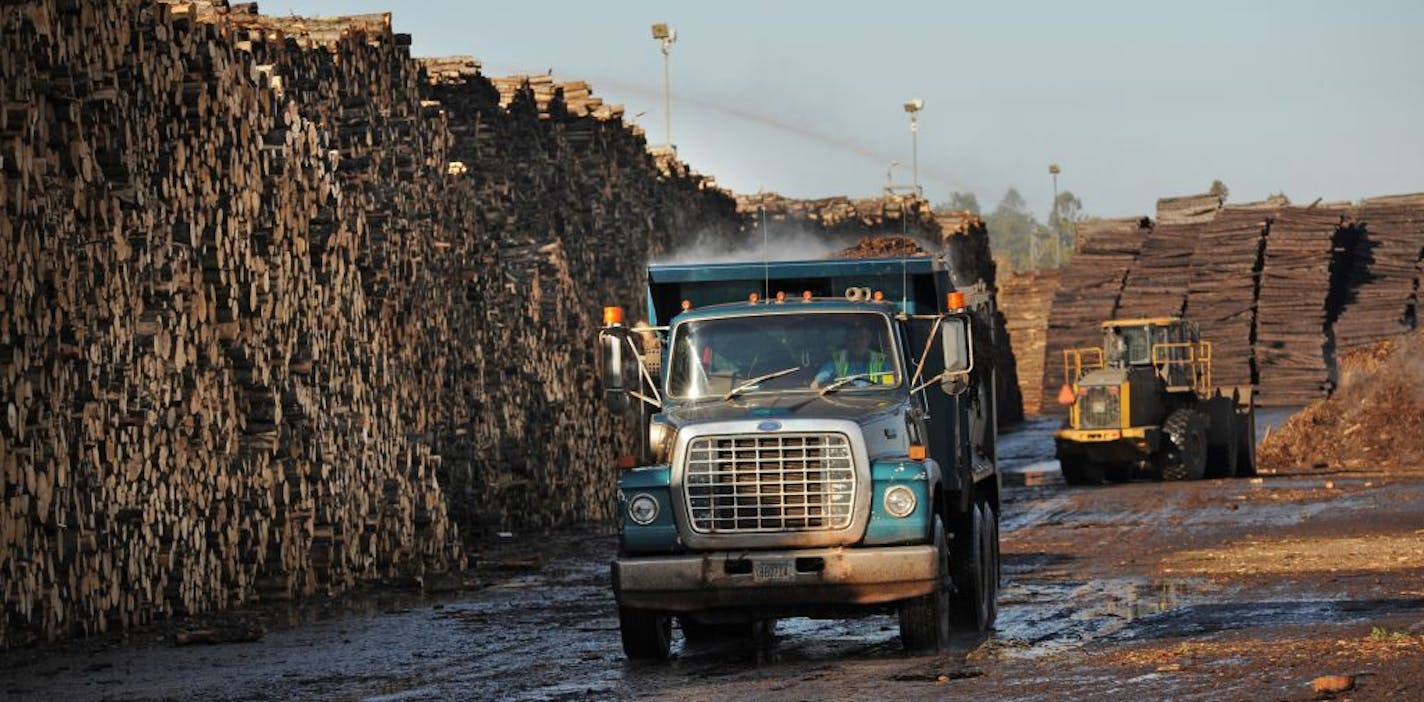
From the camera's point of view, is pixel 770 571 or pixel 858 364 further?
pixel 858 364

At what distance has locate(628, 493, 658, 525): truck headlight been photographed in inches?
559

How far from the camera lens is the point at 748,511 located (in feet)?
46.1

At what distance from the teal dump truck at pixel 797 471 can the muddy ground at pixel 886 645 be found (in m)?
0.46

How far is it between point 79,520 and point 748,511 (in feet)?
16.3

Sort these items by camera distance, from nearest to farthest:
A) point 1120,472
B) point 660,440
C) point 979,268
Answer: point 660,440, point 1120,472, point 979,268

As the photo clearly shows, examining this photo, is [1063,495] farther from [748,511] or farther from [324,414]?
[748,511]

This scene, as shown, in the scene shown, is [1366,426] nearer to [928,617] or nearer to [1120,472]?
[1120,472]

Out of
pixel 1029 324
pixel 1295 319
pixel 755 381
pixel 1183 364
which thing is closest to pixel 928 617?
pixel 755 381

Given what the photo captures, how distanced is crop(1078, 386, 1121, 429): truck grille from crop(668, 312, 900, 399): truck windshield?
A: 80.4 feet

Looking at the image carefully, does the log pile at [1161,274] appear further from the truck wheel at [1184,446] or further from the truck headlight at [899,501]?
the truck headlight at [899,501]

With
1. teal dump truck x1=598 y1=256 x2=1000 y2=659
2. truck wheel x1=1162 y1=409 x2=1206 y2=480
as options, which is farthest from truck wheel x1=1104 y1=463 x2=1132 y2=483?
teal dump truck x1=598 y1=256 x2=1000 y2=659

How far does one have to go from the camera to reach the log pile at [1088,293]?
6391cm

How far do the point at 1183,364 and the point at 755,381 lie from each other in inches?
1119

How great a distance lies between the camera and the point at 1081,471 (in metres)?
39.4
